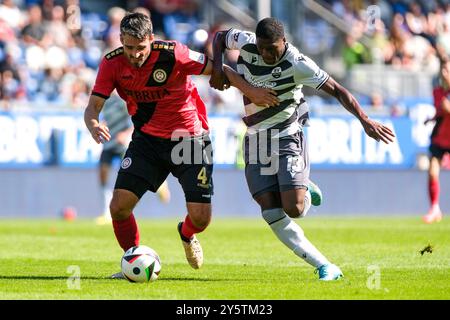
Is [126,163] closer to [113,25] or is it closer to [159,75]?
[159,75]

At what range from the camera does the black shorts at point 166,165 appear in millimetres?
10234

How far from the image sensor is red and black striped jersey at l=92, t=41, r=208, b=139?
395 inches

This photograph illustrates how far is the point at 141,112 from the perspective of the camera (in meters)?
10.4

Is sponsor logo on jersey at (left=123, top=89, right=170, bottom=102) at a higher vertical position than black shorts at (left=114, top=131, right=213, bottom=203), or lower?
higher

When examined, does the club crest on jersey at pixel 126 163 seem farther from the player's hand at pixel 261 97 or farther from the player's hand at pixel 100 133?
the player's hand at pixel 261 97

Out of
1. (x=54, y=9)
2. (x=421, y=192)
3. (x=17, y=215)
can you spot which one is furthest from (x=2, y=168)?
(x=421, y=192)

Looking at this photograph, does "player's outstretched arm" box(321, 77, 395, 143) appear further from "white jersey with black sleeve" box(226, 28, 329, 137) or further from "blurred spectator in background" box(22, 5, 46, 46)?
"blurred spectator in background" box(22, 5, 46, 46)

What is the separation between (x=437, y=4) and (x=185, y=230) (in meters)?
21.6

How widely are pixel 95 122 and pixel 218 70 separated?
1.33m

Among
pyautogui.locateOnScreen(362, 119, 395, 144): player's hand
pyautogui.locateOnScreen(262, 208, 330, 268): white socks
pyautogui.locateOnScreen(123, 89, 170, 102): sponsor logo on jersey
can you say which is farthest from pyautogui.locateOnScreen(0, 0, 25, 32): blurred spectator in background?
pyautogui.locateOnScreen(362, 119, 395, 144): player's hand

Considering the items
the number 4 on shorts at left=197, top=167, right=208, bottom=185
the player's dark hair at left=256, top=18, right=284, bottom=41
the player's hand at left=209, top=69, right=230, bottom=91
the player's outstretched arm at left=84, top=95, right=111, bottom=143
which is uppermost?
the player's dark hair at left=256, top=18, right=284, bottom=41

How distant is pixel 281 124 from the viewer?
34.3ft

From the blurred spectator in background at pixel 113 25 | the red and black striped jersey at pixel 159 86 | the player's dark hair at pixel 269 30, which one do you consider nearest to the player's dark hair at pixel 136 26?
the red and black striped jersey at pixel 159 86

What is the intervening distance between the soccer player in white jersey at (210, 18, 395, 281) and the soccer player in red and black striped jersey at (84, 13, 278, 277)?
362 mm
